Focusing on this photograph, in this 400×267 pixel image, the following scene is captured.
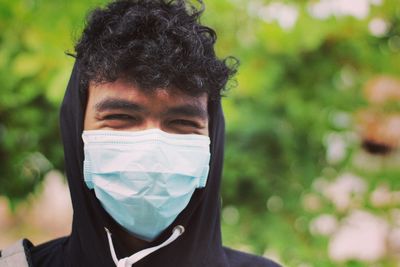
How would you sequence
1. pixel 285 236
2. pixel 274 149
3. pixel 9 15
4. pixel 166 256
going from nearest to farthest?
pixel 166 256 < pixel 9 15 < pixel 285 236 < pixel 274 149

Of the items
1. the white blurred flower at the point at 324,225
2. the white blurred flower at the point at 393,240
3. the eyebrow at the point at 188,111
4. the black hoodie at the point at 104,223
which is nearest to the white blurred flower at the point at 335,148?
the white blurred flower at the point at 324,225

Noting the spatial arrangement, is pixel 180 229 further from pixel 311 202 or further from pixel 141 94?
pixel 311 202

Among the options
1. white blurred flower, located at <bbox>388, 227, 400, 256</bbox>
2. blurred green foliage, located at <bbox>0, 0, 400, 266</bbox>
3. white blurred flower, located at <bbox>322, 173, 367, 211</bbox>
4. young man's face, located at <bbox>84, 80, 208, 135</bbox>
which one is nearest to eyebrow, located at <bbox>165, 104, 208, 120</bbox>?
young man's face, located at <bbox>84, 80, 208, 135</bbox>

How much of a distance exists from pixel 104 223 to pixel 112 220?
39 millimetres

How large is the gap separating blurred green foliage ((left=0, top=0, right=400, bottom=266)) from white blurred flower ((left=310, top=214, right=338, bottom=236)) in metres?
0.07

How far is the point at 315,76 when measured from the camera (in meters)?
3.92

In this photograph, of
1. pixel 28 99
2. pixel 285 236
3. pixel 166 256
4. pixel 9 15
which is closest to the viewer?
pixel 166 256

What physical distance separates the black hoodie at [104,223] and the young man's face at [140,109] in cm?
10

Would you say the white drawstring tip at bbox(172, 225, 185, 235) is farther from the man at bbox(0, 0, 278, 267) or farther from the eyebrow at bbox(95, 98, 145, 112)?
the eyebrow at bbox(95, 98, 145, 112)

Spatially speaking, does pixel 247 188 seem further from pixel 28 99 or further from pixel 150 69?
pixel 150 69

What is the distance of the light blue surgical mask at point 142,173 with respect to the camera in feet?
6.68

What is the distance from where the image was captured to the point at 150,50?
204 cm

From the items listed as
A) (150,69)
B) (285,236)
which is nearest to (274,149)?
(285,236)

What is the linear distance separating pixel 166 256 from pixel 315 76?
2096 millimetres
